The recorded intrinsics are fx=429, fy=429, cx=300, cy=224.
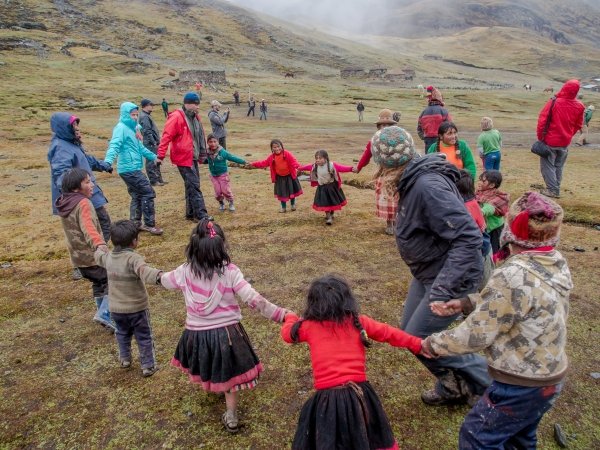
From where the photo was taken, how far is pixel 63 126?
21.6 feet

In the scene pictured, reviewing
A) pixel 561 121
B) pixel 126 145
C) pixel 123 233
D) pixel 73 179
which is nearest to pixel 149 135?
pixel 126 145

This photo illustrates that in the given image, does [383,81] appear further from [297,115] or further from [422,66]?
[297,115]

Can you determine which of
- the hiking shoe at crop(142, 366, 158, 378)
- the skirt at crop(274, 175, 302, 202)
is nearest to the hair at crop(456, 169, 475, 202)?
the hiking shoe at crop(142, 366, 158, 378)

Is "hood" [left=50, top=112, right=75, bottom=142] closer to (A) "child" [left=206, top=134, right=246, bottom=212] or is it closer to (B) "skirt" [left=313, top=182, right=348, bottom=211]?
(A) "child" [left=206, top=134, right=246, bottom=212]

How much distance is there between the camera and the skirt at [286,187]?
10.3 m

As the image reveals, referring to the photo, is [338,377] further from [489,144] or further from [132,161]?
[489,144]

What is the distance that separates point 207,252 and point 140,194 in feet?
19.3

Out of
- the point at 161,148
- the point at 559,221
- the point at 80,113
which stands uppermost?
the point at 559,221

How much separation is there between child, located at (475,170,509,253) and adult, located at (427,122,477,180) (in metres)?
0.95

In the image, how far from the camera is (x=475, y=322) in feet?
9.36

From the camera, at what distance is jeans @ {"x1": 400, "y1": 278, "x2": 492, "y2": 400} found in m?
3.79

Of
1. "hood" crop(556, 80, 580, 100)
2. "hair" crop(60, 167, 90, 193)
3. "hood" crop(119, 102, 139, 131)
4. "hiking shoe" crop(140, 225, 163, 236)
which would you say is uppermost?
"hood" crop(556, 80, 580, 100)

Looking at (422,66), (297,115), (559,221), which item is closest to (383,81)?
(422,66)

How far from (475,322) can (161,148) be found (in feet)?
24.7
